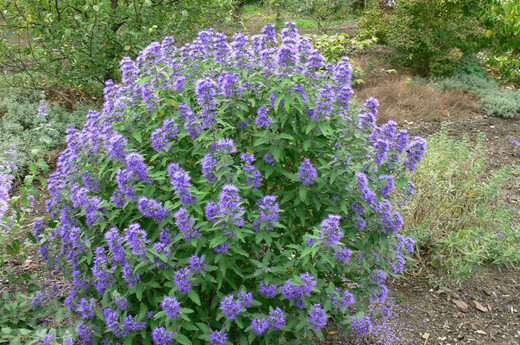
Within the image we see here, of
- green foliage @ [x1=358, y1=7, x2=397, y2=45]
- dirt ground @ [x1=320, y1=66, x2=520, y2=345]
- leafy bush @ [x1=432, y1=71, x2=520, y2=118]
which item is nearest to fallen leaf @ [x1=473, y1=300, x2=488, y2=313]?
dirt ground @ [x1=320, y1=66, x2=520, y2=345]

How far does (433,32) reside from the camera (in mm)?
8406

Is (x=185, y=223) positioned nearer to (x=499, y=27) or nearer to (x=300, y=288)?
(x=300, y=288)

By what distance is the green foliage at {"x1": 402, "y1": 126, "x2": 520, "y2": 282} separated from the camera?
11.3 ft

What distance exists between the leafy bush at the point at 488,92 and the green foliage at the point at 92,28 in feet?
16.0

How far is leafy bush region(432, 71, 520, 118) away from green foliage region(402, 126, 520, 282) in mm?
3522

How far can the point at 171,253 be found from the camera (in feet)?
6.80

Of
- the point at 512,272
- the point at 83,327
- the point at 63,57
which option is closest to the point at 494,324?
the point at 512,272

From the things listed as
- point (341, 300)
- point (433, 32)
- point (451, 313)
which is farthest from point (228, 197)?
point (433, 32)

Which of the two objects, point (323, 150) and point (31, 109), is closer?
point (323, 150)

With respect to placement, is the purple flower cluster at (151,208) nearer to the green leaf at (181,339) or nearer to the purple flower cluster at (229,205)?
the purple flower cluster at (229,205)

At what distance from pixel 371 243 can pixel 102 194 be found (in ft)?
5.10

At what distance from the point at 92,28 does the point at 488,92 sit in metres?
6.89

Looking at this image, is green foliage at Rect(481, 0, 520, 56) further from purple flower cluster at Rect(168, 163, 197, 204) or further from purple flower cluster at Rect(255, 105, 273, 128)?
purple flower cluster at Rect(168, 163, 197, 204)

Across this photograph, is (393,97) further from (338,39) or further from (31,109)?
(31,109)
